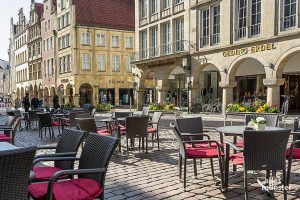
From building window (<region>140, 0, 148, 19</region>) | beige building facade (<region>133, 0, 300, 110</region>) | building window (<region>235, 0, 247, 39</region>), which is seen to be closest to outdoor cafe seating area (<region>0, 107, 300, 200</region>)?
beige building facade (<region>133, 0, 300, 110</region>)

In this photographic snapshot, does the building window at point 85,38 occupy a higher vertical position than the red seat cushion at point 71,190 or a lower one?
higher

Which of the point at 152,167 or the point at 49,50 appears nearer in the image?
the point at 152,167

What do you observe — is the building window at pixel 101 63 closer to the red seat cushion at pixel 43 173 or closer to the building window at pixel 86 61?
the building window at pixel 86 61

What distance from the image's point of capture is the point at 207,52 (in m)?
21.1

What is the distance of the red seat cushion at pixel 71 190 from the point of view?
3164 mm

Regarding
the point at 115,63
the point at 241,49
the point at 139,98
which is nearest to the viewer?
the point at 241,49

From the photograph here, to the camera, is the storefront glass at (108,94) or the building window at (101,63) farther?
the building window at (101,63)

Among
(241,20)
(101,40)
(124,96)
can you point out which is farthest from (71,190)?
(124,96)

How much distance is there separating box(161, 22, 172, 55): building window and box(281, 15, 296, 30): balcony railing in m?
9.34

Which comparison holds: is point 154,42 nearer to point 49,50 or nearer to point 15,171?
point 49,50

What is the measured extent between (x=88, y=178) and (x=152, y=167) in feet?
10.9

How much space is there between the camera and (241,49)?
18.6m

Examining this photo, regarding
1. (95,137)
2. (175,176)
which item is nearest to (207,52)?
(175,176)

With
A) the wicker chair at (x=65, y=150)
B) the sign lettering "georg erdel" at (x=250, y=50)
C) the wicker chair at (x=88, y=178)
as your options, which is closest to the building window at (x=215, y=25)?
the sign lettering "georg erdel" at (x=250, y=50)
